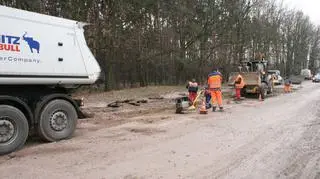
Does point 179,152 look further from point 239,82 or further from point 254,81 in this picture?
point 254,81

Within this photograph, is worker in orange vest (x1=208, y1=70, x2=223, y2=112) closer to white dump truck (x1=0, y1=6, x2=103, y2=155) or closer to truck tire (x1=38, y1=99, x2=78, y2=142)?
white dump truck (x1=0, y1=6, x2=103, y2=155)

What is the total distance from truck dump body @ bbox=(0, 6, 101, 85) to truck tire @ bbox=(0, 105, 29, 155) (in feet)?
2.02

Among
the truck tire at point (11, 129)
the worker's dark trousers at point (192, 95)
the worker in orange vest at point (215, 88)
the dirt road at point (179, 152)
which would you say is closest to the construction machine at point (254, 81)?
the worker's dark trousers at point (192, 95)

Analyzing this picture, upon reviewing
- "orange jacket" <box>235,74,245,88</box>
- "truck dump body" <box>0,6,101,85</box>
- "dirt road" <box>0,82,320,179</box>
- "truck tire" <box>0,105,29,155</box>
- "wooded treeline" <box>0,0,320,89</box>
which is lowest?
"dirt road" <box>0,82,320,179</box>

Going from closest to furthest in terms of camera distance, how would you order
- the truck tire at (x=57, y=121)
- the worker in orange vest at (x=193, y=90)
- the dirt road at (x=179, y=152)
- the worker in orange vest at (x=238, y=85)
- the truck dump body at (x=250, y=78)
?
1. the dirt road at (x=179, y=152)
2. the truck tire at (x=57, y=121)
3. the worker in orange vest at (x=193, y=90)
4. the worker in orange vest at (x=238, y=85)
5. the truck dump body at (x=250, y=78)

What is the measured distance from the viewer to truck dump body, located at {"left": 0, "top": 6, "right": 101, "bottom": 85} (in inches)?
304

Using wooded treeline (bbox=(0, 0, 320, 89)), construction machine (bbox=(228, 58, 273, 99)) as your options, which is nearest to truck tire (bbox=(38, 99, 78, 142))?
wooded treeline (bbox=(0, 0, 320, 89))

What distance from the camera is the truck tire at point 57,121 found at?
862 cm

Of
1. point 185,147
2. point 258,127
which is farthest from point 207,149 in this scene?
point 258,127

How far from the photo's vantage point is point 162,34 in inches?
1156

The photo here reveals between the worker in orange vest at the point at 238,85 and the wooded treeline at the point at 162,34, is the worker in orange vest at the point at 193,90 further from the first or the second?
the wooded treeline at the point at 162,34

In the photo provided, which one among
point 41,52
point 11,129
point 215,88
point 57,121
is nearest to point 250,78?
point 215,88

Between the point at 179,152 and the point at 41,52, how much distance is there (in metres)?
3.72

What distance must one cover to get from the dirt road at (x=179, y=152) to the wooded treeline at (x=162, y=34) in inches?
495
